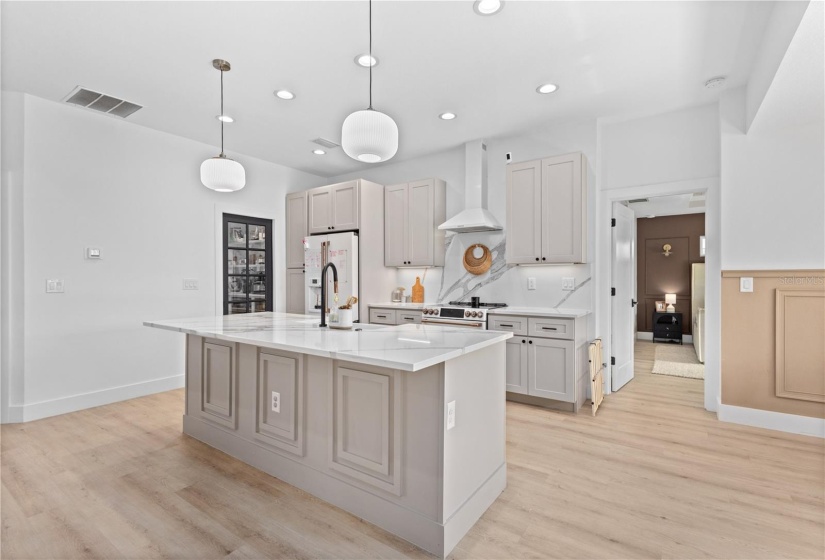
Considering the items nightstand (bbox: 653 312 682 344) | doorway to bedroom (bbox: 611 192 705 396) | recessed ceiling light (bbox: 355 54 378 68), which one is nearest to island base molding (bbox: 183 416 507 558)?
recessed ceiling light (bbox: 355 54 378 68)

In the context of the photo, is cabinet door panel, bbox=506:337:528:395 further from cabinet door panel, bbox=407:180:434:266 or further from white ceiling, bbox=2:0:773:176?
white ceiling, bbox=2:0:773:176

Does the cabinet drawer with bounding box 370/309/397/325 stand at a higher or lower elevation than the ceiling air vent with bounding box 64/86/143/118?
lower

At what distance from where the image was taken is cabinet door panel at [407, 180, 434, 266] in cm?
491

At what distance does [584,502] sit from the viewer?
86.4 inches

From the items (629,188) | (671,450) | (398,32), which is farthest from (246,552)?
(629,188)

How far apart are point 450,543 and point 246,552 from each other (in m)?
0.89

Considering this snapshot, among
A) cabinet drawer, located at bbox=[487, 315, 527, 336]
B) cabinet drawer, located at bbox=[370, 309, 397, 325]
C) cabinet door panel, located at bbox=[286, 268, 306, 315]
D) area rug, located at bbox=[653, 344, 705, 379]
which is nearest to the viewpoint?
cabinet drawer, located at bbox=[487, 315, 527, 336]

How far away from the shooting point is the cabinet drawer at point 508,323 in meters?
3.86

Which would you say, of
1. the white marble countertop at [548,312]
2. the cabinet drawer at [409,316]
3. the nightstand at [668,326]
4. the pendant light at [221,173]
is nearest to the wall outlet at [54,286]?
the pendant light at [221,173]

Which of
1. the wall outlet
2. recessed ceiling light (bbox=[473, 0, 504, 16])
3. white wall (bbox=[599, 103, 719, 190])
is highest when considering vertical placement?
recessed ceiling light (bbox=[473, 0, 504, 16])

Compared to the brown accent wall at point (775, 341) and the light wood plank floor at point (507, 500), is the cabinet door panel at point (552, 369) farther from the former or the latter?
the brown accent wall at point (775, 341)

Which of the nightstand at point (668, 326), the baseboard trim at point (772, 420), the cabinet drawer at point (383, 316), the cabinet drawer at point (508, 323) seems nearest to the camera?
the baseboard trim at point (772, 420)

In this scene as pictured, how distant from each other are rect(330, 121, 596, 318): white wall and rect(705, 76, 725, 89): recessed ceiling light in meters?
0.96

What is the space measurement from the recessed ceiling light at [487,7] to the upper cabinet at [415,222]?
252 cm
